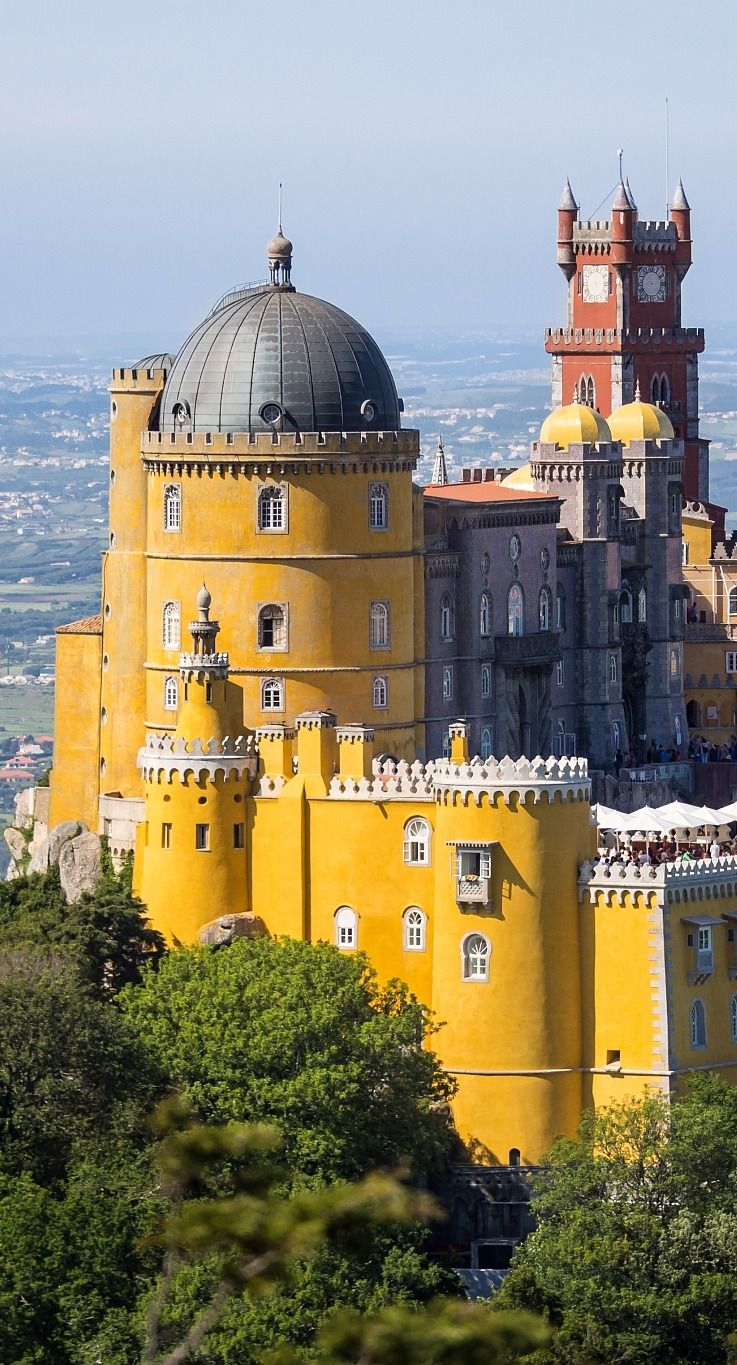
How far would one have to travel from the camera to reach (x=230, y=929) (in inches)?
3880

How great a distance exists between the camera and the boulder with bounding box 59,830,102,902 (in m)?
110

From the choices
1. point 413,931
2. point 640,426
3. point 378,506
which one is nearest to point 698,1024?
point 413,931

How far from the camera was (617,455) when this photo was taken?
13238 centimetres

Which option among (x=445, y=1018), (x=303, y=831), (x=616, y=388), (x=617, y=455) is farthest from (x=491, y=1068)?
(x=616, y=388)

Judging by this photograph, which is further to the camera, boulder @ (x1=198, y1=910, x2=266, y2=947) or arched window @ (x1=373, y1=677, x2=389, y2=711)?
arched window @ (x1=373, y1=677, x2=389, y2=711)

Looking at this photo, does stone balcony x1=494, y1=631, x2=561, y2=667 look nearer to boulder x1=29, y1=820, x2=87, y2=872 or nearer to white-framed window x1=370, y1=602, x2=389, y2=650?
white-framed window x1=370, y1=602, x2=389, y2=650

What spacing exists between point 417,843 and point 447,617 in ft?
78.4

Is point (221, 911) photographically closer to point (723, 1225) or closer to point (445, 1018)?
point (445, 1018)

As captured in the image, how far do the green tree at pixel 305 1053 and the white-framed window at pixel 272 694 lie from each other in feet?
58.0

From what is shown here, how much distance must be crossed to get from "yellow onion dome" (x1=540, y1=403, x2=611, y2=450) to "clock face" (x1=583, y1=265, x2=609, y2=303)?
29241 mm

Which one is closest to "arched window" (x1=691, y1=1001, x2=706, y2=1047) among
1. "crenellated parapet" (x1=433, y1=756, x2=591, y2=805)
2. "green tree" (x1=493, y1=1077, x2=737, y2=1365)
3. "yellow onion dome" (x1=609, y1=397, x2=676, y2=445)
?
"green tree" (x1=493, y1=1077, x2=737, y2=1365)

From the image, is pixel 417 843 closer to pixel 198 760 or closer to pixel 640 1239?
pixel 198 760

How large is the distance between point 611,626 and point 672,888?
37.9 m

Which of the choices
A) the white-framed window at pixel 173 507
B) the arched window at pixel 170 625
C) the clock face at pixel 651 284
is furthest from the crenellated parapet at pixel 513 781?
the clock face at pixel 651 284
